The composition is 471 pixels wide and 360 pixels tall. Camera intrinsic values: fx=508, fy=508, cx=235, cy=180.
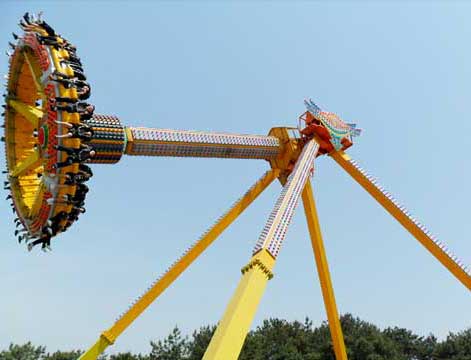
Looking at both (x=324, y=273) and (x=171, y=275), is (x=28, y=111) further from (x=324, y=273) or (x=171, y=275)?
(x=324, y=273)

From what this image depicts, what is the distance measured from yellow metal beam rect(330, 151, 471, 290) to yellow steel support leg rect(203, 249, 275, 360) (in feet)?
33.0

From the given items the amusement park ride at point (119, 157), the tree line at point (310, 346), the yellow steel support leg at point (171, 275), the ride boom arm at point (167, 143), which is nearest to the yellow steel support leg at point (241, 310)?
the amusement park ride at point (119, 157)

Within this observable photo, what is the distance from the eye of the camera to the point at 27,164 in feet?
63.4

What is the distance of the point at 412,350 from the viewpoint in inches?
1820

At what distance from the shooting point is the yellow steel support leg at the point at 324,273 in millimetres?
22047

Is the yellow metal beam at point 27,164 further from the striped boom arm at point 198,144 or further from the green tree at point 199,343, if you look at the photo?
the green tree at point 199,343

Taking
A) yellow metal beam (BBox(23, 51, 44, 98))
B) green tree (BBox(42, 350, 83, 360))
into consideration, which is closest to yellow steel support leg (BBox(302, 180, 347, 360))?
yellow metal beam (BBox(23, 51, 44, 98))

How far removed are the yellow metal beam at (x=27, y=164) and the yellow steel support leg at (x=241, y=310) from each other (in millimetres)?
9465

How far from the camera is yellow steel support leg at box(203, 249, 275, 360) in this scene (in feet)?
32.6

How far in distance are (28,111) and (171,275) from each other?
832 cm

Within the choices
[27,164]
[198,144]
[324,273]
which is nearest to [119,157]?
[198,144]

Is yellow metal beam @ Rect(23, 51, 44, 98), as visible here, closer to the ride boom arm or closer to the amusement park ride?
the amusement park ride

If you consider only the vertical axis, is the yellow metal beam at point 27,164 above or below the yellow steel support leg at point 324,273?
below

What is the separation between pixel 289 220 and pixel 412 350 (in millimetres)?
37336
